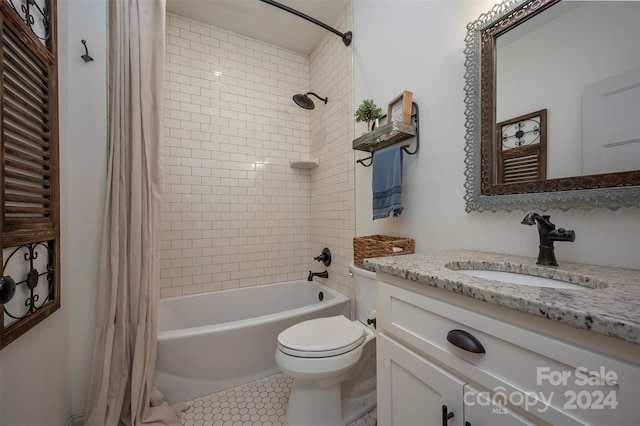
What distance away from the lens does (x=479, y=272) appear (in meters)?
0.92

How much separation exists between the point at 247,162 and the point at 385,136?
1.37m

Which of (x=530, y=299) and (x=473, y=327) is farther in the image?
(x=473, y=327)

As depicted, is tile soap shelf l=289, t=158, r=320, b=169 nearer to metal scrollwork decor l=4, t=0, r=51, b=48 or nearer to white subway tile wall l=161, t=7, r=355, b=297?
white subway tile wall l=161, t=7, r=355, b=297

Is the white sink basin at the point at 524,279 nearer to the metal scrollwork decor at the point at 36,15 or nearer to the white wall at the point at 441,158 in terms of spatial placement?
the white wall at the point at 441,158

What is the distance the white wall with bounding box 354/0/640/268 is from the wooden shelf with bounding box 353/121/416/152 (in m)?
0.10

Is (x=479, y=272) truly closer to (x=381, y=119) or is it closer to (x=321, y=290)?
(x=381, y=119)

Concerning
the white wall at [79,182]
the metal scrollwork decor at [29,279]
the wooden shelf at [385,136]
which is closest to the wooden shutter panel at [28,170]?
the metal scrollwork decor at [29,279]

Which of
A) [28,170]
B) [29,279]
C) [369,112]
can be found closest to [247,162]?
[369,112]

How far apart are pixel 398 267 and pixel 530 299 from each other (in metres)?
0.34

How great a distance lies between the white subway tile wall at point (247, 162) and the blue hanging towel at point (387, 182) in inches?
18.7

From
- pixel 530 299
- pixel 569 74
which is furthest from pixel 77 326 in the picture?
pixel 569 74

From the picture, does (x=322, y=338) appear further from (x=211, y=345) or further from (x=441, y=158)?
(x=441, y=158)

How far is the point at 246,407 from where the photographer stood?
1435mm

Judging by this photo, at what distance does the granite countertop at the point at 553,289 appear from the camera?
41 cm
